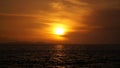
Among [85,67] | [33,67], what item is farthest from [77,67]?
[33,67]

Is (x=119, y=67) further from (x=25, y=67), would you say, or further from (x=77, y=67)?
(x=25, y=67)

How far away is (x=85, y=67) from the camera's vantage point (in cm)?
5850

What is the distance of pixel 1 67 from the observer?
186ft

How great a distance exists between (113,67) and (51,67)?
12357mm

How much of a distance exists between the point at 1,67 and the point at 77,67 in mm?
15441

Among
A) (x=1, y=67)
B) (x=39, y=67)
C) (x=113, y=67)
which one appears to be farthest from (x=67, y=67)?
(x=1, y=67)

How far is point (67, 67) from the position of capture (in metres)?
58.2

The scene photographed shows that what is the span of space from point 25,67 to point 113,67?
691 inches

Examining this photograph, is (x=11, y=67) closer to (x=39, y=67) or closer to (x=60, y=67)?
(x=39, y=67)

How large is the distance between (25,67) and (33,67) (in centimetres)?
165

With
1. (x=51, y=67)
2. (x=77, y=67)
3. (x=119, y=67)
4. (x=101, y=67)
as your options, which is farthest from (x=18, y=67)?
(x=119, y=67)

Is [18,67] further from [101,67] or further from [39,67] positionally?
[101,67]

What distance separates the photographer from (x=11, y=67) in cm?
5728

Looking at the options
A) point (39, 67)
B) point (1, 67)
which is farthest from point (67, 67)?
point (1, 67)
